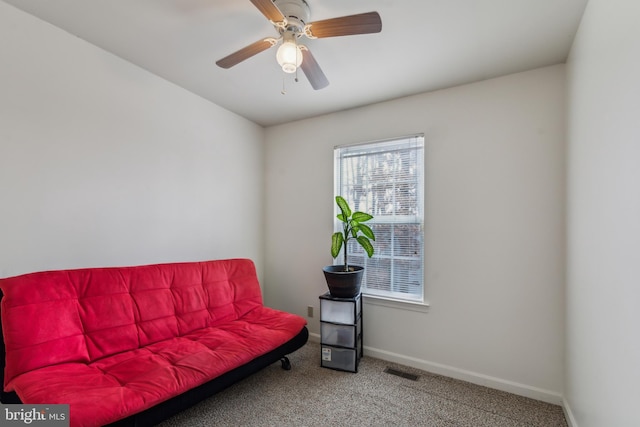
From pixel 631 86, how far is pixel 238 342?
237cm

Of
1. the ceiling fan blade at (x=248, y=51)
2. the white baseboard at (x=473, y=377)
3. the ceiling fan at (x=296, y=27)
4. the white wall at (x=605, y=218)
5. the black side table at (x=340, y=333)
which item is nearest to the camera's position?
the white wall at (x=605, y=218)

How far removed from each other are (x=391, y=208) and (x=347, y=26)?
5.49ft

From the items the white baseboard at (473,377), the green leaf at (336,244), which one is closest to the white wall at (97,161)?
the green leaf at (336,244)

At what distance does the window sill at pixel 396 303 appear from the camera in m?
2.59

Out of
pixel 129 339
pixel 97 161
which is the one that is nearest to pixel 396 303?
pixel 129 339

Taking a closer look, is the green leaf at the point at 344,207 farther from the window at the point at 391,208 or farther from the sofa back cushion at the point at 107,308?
the sofa back cushion at the point at 107,308

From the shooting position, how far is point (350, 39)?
1.92m

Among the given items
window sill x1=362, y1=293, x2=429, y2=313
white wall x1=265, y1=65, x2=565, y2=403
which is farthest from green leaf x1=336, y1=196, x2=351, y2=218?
window sill x1=362, y1=293, x2=429, y2=313

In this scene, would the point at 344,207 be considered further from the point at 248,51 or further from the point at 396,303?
the point at 248,51

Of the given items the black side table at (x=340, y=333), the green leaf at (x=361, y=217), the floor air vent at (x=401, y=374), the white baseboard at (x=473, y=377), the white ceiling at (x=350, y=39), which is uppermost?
the white ceiling at (x=350, y=39)

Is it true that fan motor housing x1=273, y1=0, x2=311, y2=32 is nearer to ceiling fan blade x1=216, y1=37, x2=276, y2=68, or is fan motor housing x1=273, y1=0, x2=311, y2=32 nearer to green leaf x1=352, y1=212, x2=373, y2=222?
ceiling fan blade x1=216, y1=37, x2=276, y2=68

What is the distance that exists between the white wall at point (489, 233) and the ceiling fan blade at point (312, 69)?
41.4 inches

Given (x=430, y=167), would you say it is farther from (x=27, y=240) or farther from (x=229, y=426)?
(x=27, y=240)

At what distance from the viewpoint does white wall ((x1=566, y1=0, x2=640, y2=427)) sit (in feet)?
3.47
